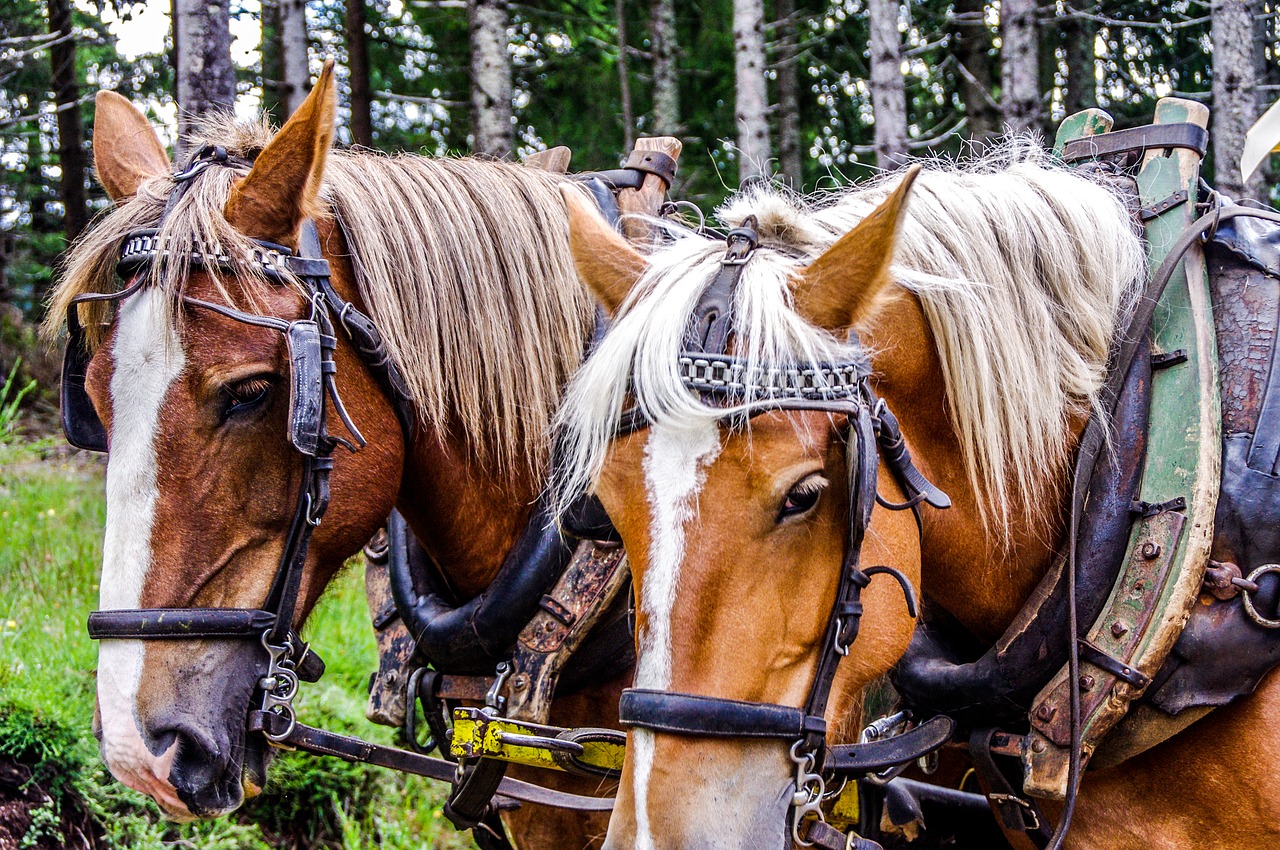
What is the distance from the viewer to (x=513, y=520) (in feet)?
7.32

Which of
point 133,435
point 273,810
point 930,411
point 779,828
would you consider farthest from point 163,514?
point 273,810

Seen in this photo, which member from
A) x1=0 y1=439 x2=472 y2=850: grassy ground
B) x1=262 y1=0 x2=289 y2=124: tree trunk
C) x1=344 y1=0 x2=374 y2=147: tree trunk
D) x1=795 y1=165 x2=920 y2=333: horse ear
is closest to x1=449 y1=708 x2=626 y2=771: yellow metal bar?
x1=0 y1=439 x2=472 y2=850: grassy ground

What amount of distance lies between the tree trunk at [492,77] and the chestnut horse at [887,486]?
545 cm

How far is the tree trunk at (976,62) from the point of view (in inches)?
362

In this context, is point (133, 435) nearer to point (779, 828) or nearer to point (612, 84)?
point (779, 828)

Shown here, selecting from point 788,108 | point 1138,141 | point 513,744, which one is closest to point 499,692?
point 513,744

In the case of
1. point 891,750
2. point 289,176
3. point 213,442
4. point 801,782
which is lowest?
point 891,750

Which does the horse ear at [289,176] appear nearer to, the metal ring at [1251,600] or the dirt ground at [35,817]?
the metal ring at [1251,600]

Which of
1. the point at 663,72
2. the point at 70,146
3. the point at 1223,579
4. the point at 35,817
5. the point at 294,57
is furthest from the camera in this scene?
the point at 70,146

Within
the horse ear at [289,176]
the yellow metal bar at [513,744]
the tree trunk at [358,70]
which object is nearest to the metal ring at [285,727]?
the yellow metal bar at [513,744]

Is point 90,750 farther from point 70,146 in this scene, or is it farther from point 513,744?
point 70,146

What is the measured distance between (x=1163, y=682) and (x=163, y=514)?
5.42ft

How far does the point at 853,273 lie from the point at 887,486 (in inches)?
13.1

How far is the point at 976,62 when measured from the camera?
10969mm
